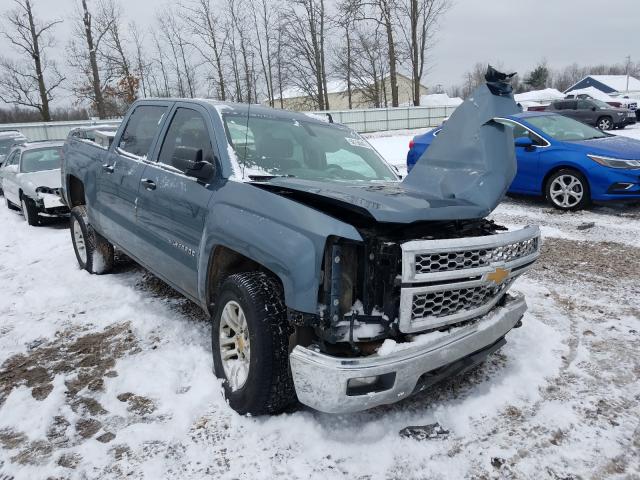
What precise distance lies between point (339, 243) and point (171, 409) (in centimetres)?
152

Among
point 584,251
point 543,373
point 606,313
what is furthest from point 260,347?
point 584,251

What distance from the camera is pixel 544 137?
26.0 feet

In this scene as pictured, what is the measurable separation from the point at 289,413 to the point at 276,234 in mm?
1076

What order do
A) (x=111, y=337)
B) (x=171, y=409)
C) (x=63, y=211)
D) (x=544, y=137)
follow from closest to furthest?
1. (x=171, y=409)
2. (x=111, y=337)
3. (x=544, y=137)
4. (x=63, y=211)

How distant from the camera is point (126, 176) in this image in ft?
14.2

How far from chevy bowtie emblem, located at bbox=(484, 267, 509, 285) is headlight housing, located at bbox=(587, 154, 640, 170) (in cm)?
583

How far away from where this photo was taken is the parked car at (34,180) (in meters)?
8.66

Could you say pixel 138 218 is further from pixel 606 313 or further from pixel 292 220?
pixel 606 313

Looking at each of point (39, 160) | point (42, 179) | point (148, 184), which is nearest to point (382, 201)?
point (148, 184)

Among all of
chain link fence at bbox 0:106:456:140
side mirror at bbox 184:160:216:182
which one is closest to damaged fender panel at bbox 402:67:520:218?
side mirror at bbox 184:160:216:182

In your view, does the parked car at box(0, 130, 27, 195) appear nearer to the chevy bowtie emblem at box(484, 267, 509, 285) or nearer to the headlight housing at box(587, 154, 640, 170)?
the headlight housing at box(587, 154, 640, 170)

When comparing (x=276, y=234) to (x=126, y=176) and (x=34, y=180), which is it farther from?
(x=34, y=180)

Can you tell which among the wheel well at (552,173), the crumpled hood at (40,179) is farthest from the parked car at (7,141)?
the wheel well at (552,173)

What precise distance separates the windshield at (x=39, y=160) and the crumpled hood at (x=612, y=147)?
9826 mm
